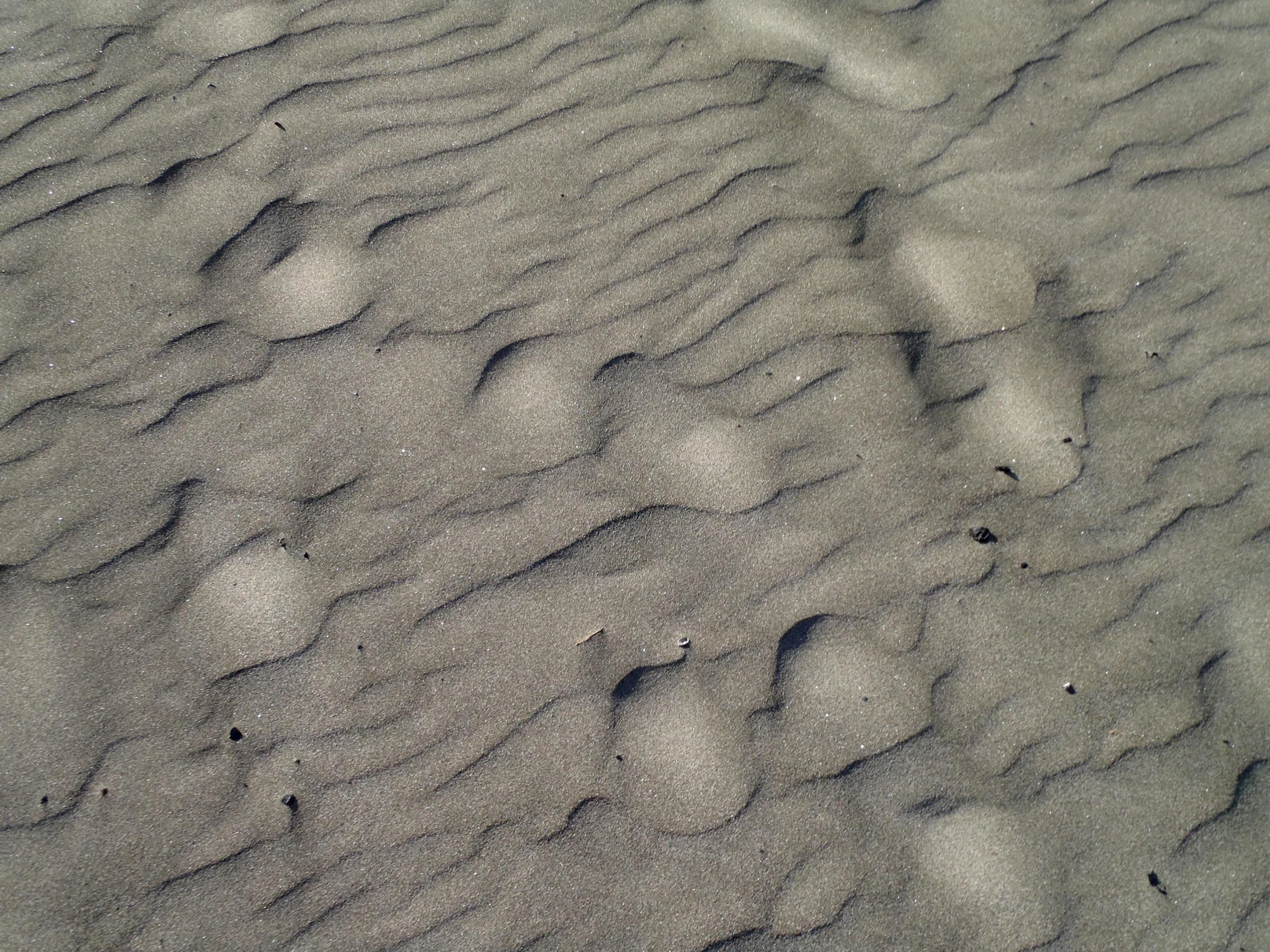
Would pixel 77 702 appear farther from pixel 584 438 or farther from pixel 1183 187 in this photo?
pixel 1183 187

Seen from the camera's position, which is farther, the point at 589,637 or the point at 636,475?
the point at 636,475

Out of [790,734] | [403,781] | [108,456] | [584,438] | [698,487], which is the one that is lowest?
[790,734]

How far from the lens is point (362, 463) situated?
2580 millimetres

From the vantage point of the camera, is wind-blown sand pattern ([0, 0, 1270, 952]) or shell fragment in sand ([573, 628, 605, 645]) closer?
wind-blown sand pattern ([0, 0, 1270, 952])

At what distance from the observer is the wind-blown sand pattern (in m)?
2.08

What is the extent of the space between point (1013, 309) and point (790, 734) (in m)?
1.55

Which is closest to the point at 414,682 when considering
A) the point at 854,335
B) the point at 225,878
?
the point at 225,878

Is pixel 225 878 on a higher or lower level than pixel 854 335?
lower

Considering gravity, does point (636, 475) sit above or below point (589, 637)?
above

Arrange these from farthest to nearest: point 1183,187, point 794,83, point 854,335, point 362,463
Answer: point 794,83
point 1183,187
point 854,335
point 362,463

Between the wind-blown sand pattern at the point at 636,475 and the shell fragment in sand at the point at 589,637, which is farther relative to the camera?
the shell fragment in sand at the point at 589,637

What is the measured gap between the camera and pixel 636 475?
257 cm

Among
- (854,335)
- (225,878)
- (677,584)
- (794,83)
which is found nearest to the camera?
(225,878)

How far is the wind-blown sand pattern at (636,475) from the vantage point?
81.8 inches
